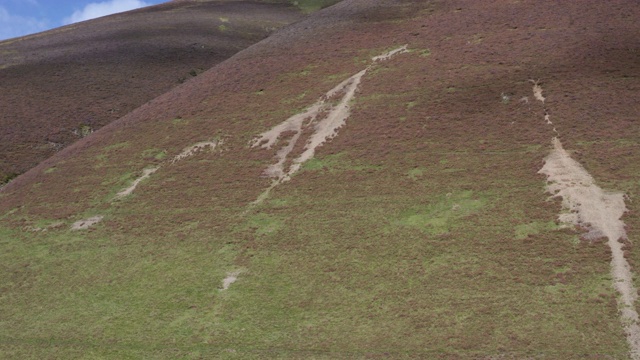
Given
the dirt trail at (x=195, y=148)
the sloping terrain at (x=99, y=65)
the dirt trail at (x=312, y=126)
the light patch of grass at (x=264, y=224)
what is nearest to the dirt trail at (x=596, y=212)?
the light patch of grass at (x=264, y=224)

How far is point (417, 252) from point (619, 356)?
11898 mm

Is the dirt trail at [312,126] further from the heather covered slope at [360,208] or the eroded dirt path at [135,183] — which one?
the eroded dirt path at [135,183]

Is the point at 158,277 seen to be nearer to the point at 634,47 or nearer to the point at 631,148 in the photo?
the point at 631,148

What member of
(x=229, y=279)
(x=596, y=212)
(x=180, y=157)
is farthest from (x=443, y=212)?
(x=180, y=157)

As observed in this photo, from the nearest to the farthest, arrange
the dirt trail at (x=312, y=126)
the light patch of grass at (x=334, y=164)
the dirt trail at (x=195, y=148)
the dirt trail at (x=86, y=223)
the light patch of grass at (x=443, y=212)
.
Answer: the light patch of grass at (x=443, y=212) → the light patch of grass at (x=334, y=164) → the dirt trail at (x=86, y=223) → the dirt trail at (x=312, y=126) → the dirt trail at (x=195, y=148)

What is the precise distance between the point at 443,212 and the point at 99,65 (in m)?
61.1

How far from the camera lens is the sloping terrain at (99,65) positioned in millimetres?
65188

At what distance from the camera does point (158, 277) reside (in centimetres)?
3534

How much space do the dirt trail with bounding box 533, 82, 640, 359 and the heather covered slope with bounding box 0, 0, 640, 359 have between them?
29 centimetres

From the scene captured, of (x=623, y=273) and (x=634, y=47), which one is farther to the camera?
(x=634, y=47)

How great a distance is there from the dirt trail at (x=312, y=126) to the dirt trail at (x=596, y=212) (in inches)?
→ 676

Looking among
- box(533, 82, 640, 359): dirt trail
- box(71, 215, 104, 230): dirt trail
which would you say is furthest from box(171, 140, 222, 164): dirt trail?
box(533, 82, 640, 359): dirt trail

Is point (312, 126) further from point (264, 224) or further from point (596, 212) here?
point (596, 212)

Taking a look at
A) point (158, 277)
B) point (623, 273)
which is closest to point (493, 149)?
point (623, 273)
